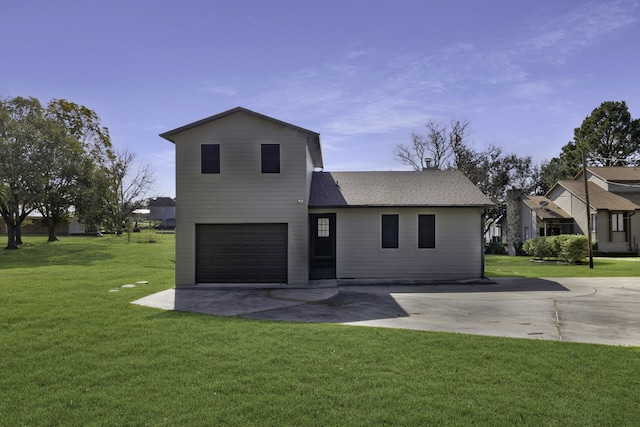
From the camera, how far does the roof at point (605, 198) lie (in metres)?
31.3

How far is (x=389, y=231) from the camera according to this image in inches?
622

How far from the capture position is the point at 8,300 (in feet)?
36.6

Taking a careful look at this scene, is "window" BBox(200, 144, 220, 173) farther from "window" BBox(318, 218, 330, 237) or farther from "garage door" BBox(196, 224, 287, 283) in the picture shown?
"window" BBox(318, 218, 330, 237)

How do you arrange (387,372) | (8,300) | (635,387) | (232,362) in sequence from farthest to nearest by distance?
(8,300) → (232,362) → (387,372) → (635,387)

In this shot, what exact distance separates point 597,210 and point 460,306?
2655cm

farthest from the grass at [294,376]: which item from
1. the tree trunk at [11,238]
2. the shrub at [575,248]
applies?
the tree trunk at [11,238]

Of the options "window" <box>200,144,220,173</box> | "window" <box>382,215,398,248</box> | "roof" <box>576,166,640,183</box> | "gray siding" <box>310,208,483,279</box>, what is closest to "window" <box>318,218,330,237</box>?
"gray siding" <box>310,208,483,279</box>

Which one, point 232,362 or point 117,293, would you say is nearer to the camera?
point 232,362

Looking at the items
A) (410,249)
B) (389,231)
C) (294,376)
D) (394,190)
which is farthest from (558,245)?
(294,376)

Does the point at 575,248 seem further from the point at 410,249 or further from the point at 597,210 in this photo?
the point at 410,249

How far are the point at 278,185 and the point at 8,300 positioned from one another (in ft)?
26.9

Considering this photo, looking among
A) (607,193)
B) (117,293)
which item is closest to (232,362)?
(117,293)

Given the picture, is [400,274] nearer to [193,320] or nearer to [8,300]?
[193,320]

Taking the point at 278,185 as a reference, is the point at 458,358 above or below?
below
